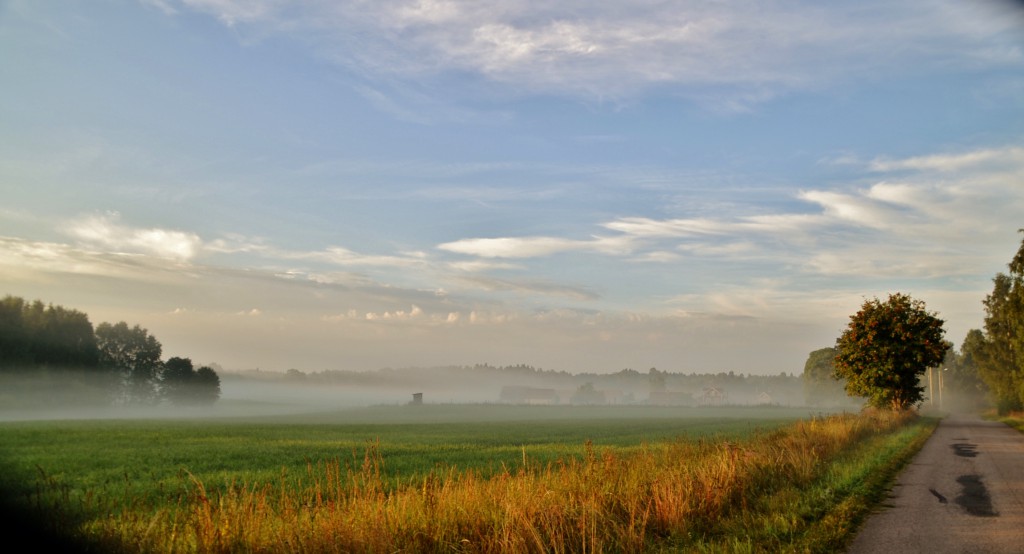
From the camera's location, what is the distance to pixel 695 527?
32.6 ft

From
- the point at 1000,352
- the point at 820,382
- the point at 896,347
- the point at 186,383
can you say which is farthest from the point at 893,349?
the point at 820,382

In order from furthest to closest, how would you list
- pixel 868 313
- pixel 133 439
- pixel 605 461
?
pixel 868 313 < pixel 133 439 < pixel 605 461

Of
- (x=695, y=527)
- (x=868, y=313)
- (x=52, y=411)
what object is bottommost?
(x=52, y=411)

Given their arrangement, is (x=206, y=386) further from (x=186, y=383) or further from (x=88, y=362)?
(x=88, y=362)

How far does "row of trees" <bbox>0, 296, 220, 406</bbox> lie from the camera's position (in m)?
82.3

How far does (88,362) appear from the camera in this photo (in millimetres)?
94688

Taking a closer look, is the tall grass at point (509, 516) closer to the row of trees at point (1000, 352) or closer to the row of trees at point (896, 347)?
the row of trees at point (896, 347)

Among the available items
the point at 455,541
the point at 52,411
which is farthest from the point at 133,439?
the point at 52,411

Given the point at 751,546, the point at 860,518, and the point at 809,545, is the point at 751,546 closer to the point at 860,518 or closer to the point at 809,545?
the point at 809,545

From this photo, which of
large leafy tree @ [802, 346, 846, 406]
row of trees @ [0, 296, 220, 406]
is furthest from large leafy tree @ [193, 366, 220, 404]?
large leafy tree @ [802, 346, 846, 406]

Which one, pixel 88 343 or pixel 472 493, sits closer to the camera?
pixel 472 493

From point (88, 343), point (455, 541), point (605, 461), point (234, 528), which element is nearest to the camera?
point (234, 528)

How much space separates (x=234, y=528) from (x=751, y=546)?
659cm

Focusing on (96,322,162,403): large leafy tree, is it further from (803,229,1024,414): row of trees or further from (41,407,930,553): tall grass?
(41,407,930,553): tall grass
